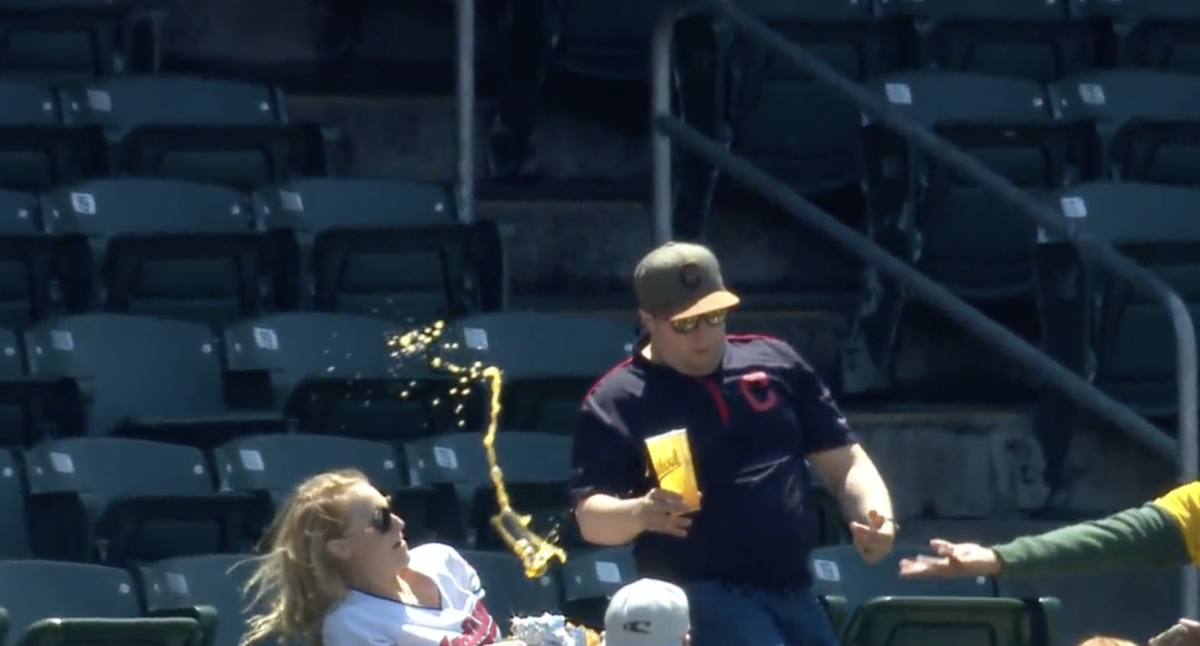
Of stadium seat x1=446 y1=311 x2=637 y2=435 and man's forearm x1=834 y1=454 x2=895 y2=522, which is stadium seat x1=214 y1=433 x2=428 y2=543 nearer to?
stadium seat x1=446 y1=311 x2=637 y2=435

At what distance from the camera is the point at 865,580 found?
563 centimetres

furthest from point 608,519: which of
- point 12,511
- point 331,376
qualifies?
point 331,376

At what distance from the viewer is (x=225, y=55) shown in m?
8.23

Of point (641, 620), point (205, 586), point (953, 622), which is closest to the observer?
point (641, 620)

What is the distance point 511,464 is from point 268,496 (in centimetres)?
61

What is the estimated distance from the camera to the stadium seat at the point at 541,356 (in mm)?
6316

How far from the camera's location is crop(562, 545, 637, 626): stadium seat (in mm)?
5355

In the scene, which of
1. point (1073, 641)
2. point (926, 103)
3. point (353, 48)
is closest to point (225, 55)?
point (353, 48)

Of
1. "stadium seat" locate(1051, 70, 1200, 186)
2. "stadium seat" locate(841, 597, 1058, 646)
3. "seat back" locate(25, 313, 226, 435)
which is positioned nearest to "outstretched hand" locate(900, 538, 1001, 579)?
"stadium seat" locate(841, 597, 1058, 646)

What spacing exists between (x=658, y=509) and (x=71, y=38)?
4391 millimetres

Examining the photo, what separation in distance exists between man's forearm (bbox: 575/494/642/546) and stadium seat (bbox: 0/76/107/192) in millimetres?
3510

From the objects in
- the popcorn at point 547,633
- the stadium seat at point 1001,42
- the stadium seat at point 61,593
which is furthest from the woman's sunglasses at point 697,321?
the stadium seat at point 1001,42

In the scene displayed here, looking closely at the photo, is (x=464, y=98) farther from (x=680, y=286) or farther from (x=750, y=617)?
(x=750, y=617)

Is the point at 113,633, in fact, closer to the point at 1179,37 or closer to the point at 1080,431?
the point at 1080,431
